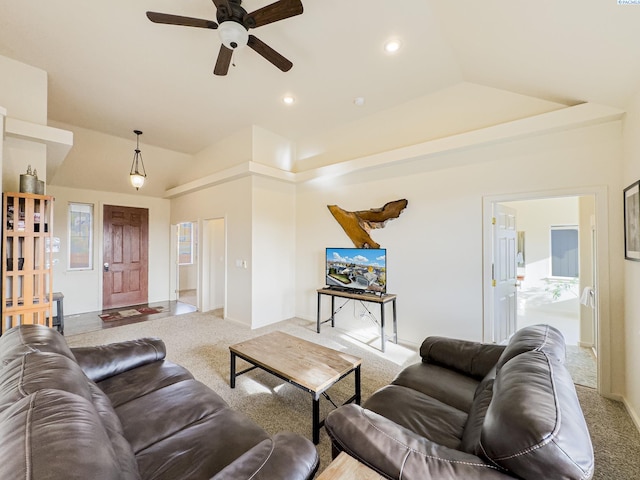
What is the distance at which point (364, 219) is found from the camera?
4176mm

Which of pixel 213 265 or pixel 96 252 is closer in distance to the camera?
pixel 96 252

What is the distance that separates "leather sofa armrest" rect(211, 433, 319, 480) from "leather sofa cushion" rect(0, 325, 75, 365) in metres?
1.26

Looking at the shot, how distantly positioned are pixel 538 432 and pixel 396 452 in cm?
49

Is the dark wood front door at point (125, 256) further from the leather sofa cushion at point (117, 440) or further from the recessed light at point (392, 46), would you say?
the recessed light at point (392, 46)

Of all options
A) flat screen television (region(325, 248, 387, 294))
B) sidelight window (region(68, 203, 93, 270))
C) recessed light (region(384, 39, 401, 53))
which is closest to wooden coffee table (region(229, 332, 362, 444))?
flat screen television (region(325, 248, 387, 294))

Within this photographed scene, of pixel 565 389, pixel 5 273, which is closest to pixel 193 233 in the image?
pixel 5 273

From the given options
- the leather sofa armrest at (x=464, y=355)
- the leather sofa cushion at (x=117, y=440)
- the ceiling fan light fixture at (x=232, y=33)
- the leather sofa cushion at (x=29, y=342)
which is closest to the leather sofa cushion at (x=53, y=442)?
the leather sofa cushion at (x=117, y=440)

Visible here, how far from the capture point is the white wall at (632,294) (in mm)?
2129

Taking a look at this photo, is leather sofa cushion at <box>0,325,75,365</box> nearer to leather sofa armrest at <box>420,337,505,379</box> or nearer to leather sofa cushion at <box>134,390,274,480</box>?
leather sofa cushion at <box>134,390,274,480</box>

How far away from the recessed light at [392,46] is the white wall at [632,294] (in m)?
1.97

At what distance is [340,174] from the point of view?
14.6ft

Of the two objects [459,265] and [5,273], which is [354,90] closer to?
[459,265]

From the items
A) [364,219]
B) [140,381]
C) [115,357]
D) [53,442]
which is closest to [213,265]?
[364,219]

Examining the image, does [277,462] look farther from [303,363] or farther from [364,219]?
[364,219]
